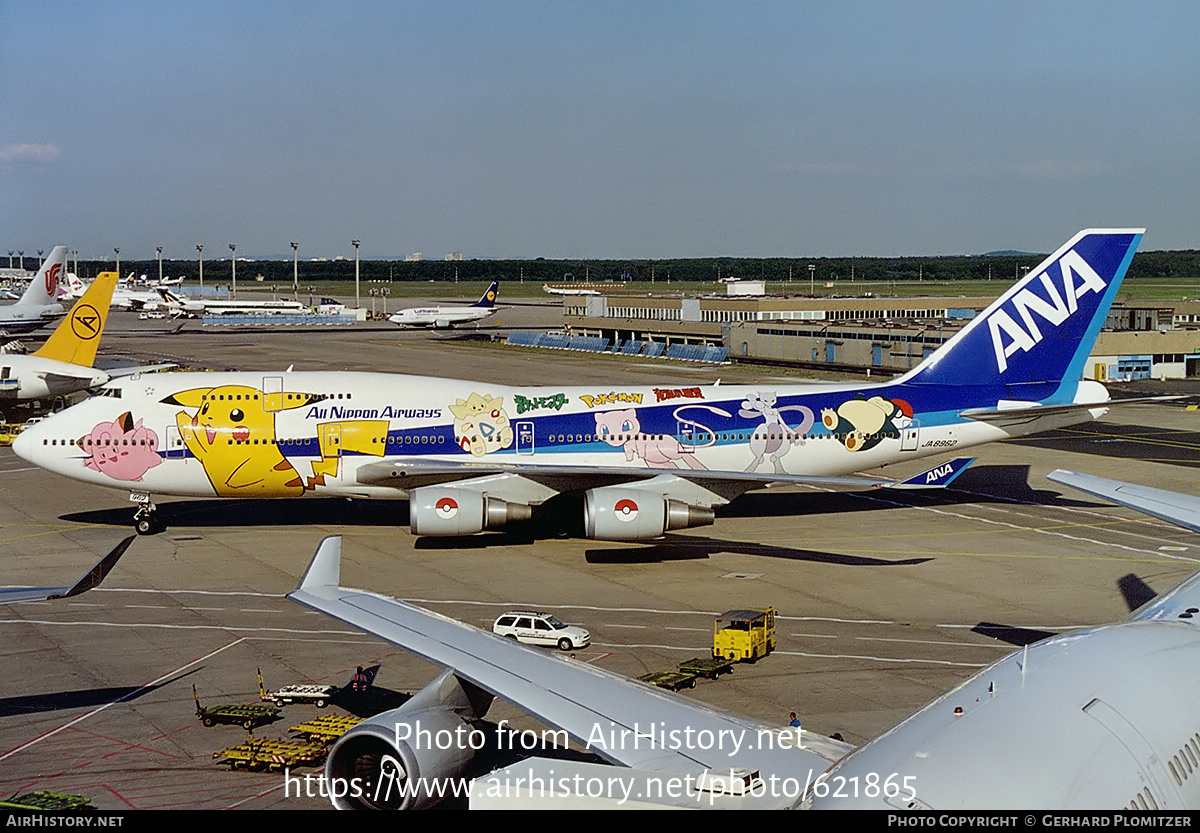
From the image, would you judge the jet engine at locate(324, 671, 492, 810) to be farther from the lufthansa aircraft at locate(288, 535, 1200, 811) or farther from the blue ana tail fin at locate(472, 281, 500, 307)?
the blue ana tail fin at locate(472, 281, 500, 307)

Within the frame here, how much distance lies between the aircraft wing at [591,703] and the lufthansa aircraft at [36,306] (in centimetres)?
10596

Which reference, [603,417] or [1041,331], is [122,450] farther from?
[1041,331]

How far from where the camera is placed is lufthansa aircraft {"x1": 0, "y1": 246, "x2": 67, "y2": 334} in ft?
369

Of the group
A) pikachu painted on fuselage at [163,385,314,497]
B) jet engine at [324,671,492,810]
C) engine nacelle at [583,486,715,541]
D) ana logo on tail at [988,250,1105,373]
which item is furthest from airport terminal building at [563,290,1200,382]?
jet engine at [324,671,492,810]

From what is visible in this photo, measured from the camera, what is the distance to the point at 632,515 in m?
36.8

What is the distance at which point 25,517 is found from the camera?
45531 millimetres

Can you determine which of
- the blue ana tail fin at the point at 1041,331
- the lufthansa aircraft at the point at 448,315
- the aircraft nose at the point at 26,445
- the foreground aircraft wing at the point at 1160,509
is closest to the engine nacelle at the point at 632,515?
the blue ana tail fin at the point at 1041,331

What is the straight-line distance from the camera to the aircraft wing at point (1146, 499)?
25688 mm

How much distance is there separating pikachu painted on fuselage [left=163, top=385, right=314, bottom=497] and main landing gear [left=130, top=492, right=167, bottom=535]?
2.64m

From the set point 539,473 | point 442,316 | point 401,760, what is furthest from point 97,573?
point 442,316

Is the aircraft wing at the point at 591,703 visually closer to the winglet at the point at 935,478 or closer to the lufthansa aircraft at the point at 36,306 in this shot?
the winglet at the point at 935,478

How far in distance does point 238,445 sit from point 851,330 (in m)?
70.6

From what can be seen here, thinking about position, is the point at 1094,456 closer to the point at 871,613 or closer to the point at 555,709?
the point at 871,613
